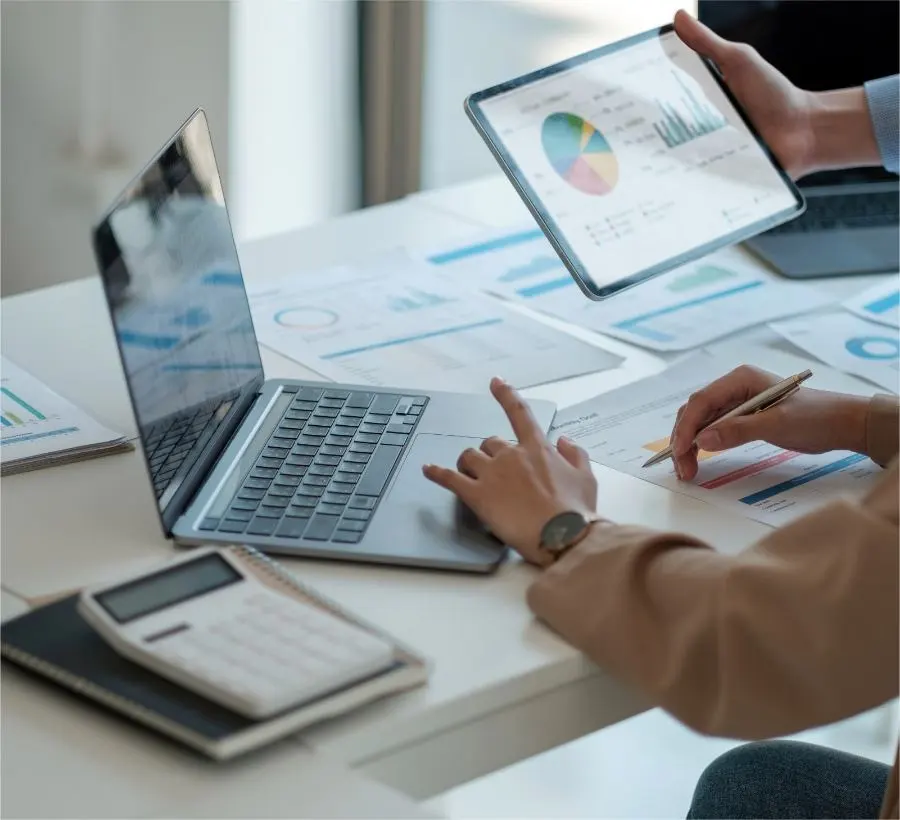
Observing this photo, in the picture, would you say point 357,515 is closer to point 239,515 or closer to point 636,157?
point 239,515

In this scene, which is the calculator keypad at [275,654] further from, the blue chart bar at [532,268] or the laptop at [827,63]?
the laptop at [827,63]

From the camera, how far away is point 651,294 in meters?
1.52

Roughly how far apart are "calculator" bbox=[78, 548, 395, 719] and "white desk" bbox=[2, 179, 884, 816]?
0.04m

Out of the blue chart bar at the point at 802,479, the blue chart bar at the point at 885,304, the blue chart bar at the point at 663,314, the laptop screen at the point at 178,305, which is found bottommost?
the blue chart bar at the point at 802,479

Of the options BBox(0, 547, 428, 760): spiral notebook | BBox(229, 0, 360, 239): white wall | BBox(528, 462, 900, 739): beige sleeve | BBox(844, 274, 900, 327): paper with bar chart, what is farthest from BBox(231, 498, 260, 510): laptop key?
BBox(229, 0, 360, 239): white wall

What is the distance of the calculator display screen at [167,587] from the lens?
0.81 metres

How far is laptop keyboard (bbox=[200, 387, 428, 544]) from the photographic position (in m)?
0.98

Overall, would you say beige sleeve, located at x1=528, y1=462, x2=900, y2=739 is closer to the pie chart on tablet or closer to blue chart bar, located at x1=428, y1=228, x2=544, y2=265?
the pie chart on tablet

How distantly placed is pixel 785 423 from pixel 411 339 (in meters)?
0.42

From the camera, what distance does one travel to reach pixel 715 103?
1500mm

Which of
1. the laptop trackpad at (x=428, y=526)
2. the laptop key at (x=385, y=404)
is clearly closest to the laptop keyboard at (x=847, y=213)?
the laptop key at (x=385, y=404)

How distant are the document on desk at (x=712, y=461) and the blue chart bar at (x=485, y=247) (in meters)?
0.40

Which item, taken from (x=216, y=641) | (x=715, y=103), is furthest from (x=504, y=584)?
(x=715, y=103)

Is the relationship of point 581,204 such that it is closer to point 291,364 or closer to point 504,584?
point 291,364
